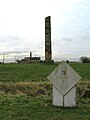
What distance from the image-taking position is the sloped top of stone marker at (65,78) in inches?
304

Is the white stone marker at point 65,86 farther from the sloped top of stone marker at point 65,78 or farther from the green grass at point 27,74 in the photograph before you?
the green grass at point 27,74

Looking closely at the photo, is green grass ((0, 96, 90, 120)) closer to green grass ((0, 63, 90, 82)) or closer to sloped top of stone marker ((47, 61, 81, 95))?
sloped top of stone marker ((47, 61, 81, 95))

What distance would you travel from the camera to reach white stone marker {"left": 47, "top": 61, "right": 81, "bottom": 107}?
7723 mm

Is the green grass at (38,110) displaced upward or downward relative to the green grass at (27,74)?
→ downward

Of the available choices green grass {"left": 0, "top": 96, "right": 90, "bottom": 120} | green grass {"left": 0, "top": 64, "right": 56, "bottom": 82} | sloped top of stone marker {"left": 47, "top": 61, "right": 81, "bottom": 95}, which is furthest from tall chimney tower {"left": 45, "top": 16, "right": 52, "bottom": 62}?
sloped top of stone marker {"left": 47, "top": 61, "right": 81, "bottom": 95}

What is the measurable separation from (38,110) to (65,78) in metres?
1.07

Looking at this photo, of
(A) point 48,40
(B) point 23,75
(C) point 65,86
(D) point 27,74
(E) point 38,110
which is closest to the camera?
(E) point 38,110

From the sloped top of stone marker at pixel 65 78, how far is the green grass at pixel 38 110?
0.49 m

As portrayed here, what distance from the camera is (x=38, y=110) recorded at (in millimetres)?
7316

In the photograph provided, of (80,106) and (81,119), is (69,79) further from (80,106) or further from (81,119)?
(81,119)

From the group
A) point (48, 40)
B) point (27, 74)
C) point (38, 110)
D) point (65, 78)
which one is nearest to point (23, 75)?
point (27, 74)

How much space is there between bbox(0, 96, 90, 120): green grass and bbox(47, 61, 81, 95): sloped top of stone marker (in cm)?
49

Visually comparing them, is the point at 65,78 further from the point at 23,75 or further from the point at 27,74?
the point at 27,74

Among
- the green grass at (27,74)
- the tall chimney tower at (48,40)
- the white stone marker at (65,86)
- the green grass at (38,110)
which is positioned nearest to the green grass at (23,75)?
the green grass at (27,74)
